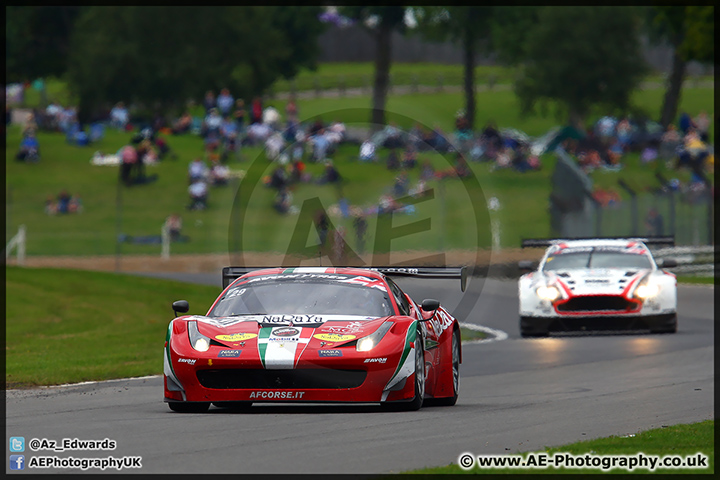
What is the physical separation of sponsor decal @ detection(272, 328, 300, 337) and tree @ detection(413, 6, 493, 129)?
5538 centimetres

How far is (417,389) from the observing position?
9758 mm

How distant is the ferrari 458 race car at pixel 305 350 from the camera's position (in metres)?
9.35

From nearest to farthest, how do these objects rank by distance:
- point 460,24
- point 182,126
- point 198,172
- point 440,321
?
point 440,321 < point 198,172 < point 182,126 < point 460,24

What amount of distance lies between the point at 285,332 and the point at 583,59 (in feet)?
185

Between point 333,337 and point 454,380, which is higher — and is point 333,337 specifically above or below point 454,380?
above

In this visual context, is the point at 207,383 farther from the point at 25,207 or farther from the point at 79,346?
the point at 25,207

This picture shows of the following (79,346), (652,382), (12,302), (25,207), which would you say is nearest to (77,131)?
(25,207)

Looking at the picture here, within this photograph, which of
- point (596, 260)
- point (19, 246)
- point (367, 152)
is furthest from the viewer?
point (367, 152)

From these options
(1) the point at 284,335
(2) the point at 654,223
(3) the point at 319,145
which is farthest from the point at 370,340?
(3) the point at 319,145

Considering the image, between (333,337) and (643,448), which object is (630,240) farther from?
(643,448)

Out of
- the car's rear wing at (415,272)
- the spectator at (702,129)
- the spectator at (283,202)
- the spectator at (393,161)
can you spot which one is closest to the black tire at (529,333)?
the car's rear wing at (415,272)

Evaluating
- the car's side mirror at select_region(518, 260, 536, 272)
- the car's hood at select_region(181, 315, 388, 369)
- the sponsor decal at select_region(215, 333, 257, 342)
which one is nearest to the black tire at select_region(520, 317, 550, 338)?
the car's side mirror at select_region(518, 260, 536, 272)

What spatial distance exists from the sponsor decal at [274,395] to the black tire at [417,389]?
2.72 feet

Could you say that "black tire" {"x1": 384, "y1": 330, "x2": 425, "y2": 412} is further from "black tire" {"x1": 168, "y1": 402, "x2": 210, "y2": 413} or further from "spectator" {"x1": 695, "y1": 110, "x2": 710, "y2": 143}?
"spectator" {"x1": 695, "y1": 110, "x2": 710, "y2": 143}
